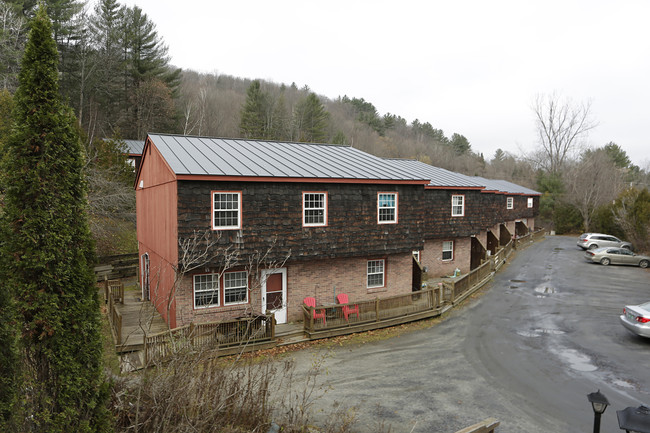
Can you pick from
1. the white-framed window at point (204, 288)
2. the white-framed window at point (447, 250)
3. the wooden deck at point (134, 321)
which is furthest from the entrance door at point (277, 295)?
the white-framed window at point (447, 250)

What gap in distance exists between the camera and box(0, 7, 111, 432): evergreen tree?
4.95 m

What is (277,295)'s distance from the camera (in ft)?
54.9

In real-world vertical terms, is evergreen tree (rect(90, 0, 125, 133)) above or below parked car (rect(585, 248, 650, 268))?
above

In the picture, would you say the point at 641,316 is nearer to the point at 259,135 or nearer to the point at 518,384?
the point at 518,384

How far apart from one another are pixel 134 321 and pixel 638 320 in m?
20.8

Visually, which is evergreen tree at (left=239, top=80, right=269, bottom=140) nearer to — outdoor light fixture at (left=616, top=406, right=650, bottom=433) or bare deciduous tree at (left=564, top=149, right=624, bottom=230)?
bare deciduous tree at (left=564, top=149, right=624, bottom=230)

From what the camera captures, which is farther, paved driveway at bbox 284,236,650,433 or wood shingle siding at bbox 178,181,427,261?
wood shingle siding at bbox 178,181,427,261

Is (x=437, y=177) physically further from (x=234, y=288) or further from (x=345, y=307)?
(x=234, y=288)

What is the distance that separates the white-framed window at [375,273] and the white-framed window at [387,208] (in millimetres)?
2243

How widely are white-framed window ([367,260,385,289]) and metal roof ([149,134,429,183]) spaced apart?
14.3 feet

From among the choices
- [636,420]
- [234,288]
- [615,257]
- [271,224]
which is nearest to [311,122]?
[615,257]

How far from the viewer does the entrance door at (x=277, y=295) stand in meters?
16.5

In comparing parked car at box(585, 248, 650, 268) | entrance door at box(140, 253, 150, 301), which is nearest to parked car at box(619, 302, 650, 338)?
parked car at box(585, 248, 650, 268)

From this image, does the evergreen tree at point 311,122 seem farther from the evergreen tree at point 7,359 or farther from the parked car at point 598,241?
the evergreen tree at point 7,359
